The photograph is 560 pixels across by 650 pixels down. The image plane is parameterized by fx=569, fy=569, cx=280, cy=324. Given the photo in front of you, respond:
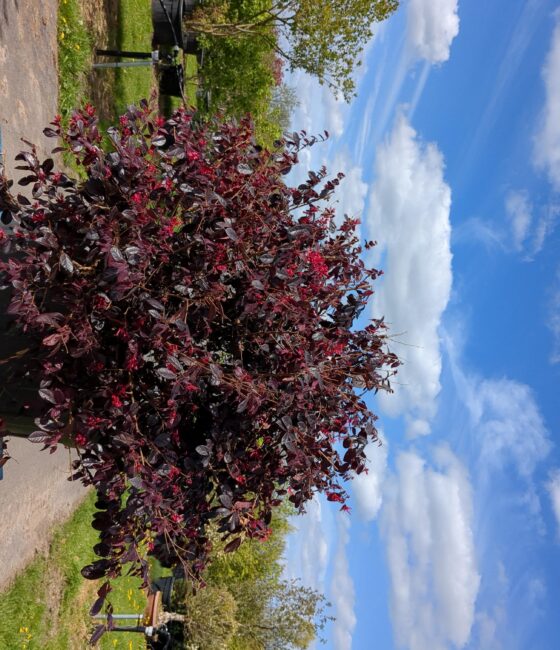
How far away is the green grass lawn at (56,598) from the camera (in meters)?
6.72

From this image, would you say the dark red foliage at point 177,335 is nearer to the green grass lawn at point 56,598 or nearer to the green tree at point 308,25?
the green grass lawn at point 56,598

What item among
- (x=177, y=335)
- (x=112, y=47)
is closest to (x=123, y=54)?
(x=112, y=47)

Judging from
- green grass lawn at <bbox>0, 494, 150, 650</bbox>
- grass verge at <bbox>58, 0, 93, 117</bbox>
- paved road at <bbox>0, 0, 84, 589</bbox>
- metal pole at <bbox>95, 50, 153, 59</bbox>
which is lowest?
green grass lawn at <bbox>0, 494, 150, 650</bbox>

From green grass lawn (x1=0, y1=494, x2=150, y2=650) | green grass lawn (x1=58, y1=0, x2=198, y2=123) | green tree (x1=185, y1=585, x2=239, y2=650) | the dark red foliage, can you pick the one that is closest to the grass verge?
green grass lawn (x1=58, y1=0, x2=198, y2=123)

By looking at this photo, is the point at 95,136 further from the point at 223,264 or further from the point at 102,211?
the point at 223,264

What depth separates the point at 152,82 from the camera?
15.2 meters

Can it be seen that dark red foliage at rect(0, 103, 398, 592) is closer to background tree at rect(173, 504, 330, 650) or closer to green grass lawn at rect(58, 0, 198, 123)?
green grass lawn at rect(58, 0, 198, 123)

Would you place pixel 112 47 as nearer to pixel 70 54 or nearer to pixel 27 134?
pixel 70 54

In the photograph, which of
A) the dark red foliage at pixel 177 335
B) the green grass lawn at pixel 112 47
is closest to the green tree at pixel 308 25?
the green grass lawn at pixel 112 47

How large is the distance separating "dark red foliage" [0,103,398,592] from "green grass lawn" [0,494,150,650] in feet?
12.5

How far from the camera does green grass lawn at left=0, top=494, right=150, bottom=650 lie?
6723 mm

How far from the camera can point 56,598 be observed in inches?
315

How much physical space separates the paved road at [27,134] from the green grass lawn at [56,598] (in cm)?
26

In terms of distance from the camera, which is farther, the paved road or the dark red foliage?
the paved road
